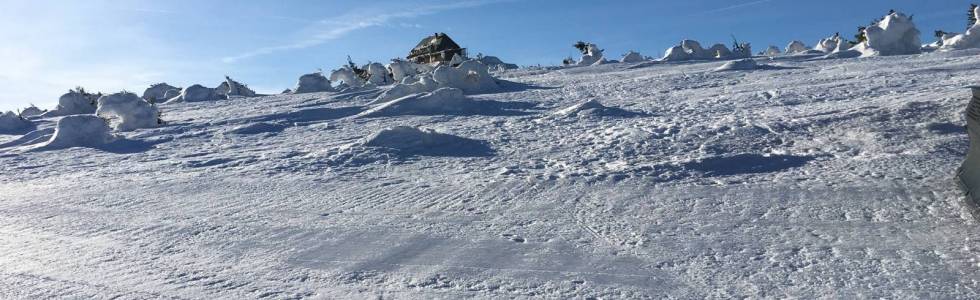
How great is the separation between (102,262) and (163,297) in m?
0.81

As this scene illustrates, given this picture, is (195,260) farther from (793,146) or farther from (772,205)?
(793,146)

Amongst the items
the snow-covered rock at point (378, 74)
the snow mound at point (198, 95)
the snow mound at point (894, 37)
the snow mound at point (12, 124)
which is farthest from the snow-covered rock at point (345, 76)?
the snow mound at point (894, 37)

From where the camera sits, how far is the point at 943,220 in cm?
355

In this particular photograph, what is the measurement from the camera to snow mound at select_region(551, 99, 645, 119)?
26.3 feet

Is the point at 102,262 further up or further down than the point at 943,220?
further up

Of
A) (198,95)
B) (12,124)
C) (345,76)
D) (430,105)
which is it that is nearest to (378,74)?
(345,76)

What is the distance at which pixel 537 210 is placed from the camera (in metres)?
4.24

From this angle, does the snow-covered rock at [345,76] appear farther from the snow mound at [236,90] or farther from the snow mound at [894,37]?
the snow mound at [894,37]

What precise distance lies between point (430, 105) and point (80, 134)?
4.55 meters

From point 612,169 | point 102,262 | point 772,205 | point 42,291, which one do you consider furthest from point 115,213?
point 772,205

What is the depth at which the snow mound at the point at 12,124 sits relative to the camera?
37.0ft

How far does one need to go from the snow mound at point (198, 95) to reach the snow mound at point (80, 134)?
8235 millimetres

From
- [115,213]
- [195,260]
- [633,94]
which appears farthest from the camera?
[633,94]

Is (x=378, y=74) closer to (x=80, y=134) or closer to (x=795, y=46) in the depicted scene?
(x=80, y=134)
